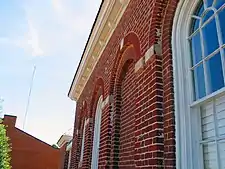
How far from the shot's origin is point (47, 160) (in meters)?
19.4

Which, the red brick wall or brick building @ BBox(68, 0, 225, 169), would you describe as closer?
brick building @ BBox(68, 0, 225, 169)

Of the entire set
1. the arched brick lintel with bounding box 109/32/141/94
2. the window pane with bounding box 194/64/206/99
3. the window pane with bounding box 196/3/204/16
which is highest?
the arched brick lintel with bounding box 109/32/141/94

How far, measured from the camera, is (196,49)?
Answer: 3014 mm

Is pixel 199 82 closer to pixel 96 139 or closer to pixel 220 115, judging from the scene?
pixel 220 115

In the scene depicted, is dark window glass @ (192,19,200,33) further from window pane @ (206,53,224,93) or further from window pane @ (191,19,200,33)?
window pane @ (206,53,224,93)

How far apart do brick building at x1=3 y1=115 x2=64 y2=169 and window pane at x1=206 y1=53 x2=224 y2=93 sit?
18.1 m

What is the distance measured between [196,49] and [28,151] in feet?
59.9

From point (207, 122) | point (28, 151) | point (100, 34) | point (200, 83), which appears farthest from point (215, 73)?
point (28, 151)

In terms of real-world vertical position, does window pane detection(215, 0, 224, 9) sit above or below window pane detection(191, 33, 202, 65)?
above

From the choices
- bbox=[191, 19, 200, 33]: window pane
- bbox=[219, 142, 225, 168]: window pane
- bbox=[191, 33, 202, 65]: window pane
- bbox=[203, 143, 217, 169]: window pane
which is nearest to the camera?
bbox=[219, 142, 225, 168]: window pane

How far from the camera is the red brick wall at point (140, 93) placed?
319 centimetres

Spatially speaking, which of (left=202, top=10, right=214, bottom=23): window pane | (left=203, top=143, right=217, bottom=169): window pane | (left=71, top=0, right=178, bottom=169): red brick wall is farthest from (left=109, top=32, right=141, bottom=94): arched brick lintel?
(left=203, top=143, right=217, bottom=169): window pane

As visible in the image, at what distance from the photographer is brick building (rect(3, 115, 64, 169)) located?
60.6 feet

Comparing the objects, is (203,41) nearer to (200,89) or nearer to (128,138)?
(200,89)
